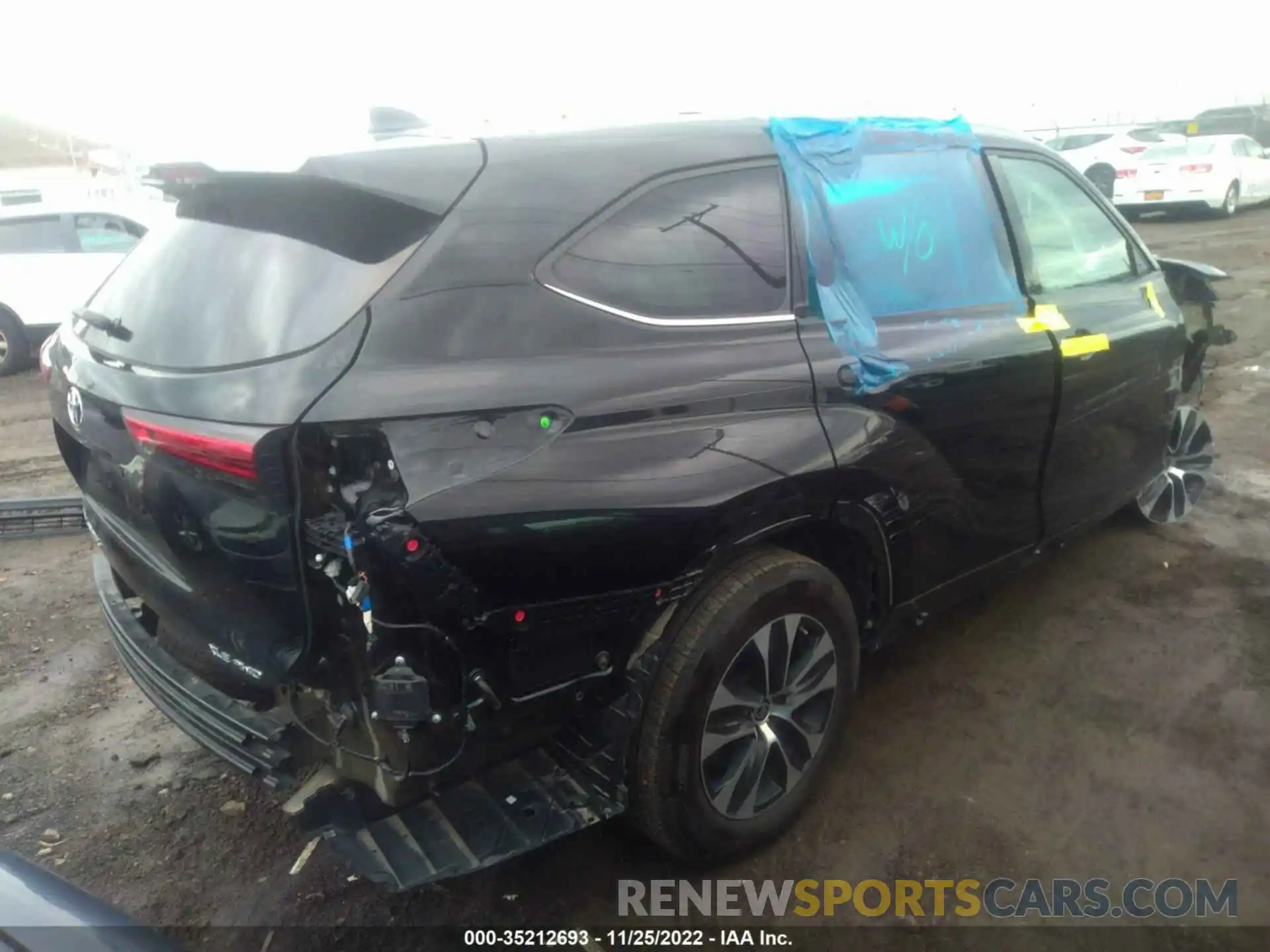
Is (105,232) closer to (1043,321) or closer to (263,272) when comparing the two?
(263,272)

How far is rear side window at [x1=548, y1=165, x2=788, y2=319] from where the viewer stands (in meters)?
2.31

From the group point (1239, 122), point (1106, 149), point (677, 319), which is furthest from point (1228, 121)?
point (677, 319)

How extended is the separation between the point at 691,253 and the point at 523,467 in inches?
31.9

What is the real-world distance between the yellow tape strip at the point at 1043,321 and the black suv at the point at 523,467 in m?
0.37

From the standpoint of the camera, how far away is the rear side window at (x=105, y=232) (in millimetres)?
9742

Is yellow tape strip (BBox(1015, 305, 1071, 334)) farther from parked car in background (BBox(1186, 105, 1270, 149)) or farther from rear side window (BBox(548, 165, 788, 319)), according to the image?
parked car in background (BBox(1186, 105, 1270, 149))

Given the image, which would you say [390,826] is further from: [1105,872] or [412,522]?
[1105,872]

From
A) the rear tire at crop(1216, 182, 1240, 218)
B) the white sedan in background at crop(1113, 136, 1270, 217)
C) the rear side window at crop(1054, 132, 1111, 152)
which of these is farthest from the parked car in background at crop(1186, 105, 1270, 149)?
the white sedan in background at crop(1113, 136, 1270, 217)

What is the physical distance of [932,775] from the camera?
3025 millimetres

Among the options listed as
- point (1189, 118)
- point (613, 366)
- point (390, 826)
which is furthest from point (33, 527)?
point (1189, 118)

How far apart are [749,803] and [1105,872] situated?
1.00 metres

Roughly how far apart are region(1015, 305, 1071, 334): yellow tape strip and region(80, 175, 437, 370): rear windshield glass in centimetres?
212

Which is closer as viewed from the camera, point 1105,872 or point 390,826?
point 390,826

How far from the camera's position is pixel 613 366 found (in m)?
2.24
